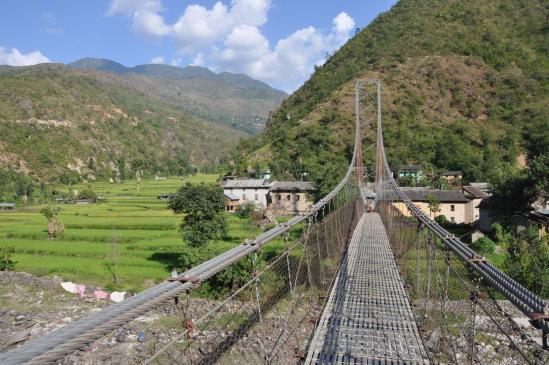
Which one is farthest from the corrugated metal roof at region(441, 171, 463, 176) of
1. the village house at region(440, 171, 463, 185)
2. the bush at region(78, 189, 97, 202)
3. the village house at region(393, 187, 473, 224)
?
the bush at region(78, 189, 97, 202)

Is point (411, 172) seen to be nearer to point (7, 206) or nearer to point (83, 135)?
point (7, 206)

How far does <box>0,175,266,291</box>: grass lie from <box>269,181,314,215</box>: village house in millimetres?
4004

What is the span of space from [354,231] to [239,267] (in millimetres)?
3531

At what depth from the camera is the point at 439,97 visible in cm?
3709

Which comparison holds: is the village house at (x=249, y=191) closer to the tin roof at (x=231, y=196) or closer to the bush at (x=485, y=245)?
the tin roof at (x=231, y=196)

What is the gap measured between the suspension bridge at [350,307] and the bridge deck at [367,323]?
10 mm

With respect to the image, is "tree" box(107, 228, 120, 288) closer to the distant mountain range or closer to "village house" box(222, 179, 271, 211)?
"village house" box(222, 179, 271, 211)

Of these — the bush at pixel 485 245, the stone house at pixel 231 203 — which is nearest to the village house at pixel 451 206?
the bush at pixel 485 245

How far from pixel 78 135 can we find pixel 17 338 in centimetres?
5334

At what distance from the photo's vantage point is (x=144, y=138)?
71.3m

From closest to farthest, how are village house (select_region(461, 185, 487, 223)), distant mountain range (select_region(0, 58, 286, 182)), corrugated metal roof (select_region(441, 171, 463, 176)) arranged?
village house (select_region(461, 185, 487, 223)) < corrugated metal roof (select_region(441, 171, 463, 176)) < distant mountain range (select_region(0, 58, 286, 182))

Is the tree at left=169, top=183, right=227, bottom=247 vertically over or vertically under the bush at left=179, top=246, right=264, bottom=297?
over

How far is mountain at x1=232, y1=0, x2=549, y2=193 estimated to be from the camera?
30812 millimetres

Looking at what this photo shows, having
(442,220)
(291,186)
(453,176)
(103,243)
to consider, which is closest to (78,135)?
(291,186)
